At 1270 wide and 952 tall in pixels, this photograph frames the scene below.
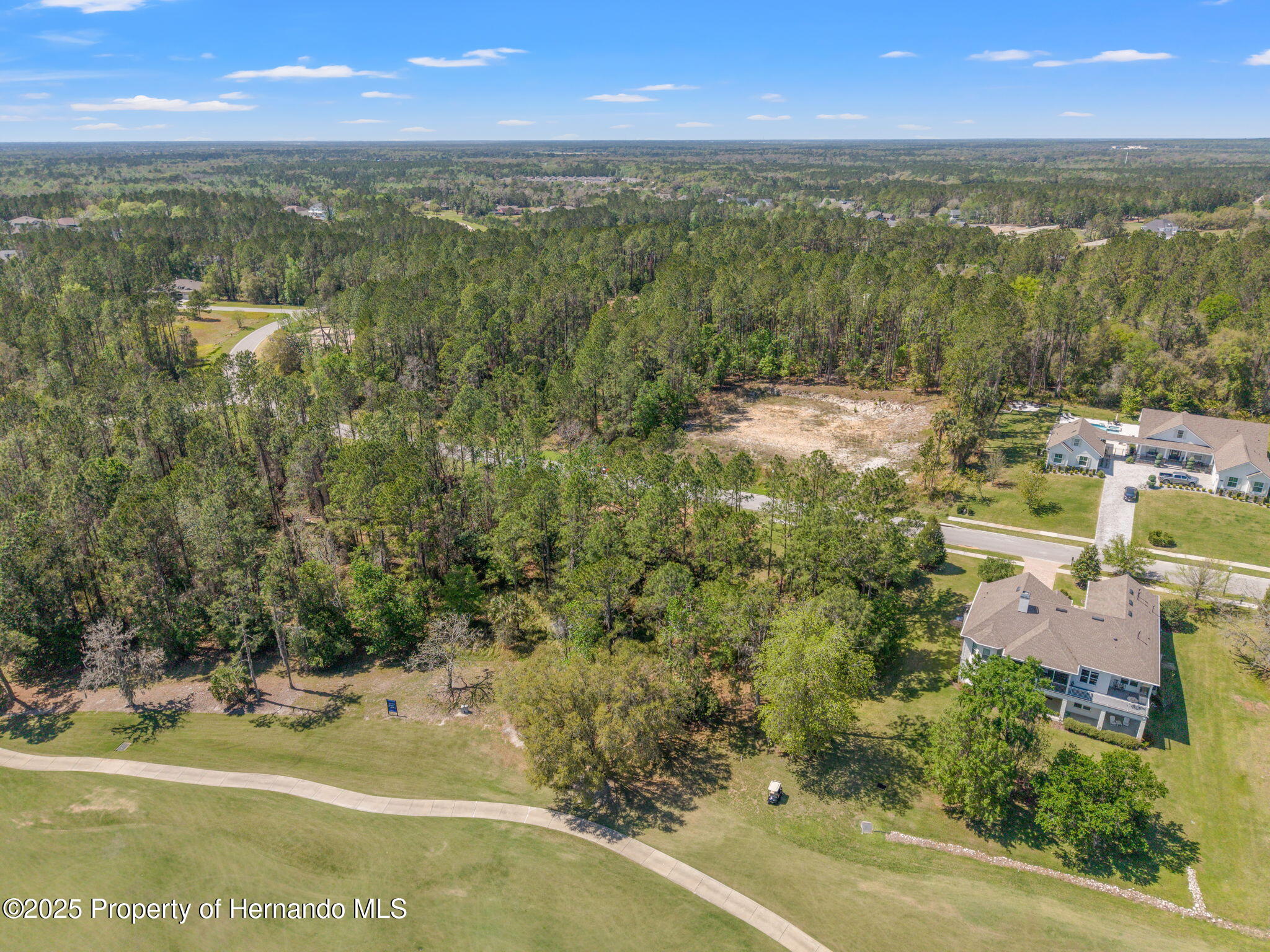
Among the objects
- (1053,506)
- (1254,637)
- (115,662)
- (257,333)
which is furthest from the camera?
(257,333)

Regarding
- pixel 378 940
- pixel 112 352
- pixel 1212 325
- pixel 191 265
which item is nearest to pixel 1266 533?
pixel 1212 325

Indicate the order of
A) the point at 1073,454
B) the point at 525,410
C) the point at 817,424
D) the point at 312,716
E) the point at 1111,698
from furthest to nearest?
the point at 817,424
the point at 525,410
the point at 1073,454
the point at 312,716
the point at 1111,698

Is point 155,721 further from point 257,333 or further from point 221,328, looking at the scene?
point 221,328

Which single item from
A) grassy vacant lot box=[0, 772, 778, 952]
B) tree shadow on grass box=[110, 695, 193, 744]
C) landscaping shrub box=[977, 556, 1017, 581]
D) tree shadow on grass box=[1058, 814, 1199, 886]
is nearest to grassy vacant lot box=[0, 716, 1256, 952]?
grassy vacant lot box=[0, 772, 778, 952]

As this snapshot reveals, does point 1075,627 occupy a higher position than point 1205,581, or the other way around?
point 1075,627

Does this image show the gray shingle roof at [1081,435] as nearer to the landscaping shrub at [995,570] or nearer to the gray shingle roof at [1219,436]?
the gray shingle roof at [1219,436]

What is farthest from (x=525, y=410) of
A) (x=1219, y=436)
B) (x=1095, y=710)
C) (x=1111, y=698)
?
(x=1219, y=436)

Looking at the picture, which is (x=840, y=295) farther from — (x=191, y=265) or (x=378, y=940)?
(x=191, y=265)

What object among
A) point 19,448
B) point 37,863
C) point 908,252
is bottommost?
point 37,863
